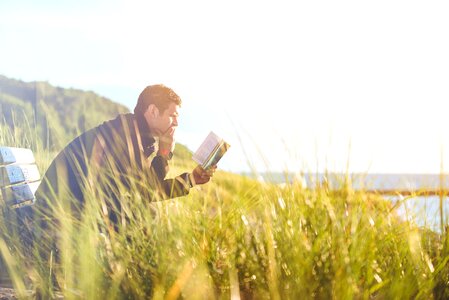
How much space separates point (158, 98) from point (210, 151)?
64 centimetres

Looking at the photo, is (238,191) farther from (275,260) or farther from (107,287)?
(107,287)

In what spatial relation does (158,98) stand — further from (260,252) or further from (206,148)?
(260,252)

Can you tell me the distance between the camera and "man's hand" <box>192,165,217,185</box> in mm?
4012

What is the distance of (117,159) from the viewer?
408 cm

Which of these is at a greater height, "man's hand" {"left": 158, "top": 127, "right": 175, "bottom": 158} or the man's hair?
the man's hair

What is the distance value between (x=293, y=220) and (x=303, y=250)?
0.16 metres

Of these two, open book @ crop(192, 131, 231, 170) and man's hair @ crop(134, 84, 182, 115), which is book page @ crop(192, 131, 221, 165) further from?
man's hair @ crop(134, 84, 182, 115)

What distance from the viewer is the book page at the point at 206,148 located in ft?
13.0

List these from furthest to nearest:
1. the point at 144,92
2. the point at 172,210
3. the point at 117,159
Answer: the point at 144,92 → the point at 117,159 → the point at 172,210

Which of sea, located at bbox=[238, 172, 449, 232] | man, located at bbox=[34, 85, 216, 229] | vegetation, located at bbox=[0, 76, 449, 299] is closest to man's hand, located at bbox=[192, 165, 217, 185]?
man, located at bbox=[34, 85, 216, 229]

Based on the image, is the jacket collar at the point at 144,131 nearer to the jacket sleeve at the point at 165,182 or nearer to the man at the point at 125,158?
the man at the point at 125,158

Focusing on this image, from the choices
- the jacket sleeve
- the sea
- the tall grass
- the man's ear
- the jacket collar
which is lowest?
the tall grass

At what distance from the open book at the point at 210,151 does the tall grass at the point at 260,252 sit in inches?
19.3

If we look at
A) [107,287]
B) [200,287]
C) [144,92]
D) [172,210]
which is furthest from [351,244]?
[144,92]
